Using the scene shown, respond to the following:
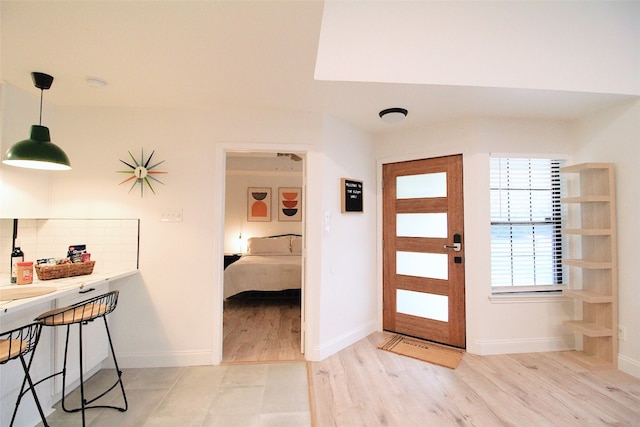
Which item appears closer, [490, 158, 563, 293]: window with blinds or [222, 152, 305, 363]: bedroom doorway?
[490, 158, 563, 293]: window with blinds

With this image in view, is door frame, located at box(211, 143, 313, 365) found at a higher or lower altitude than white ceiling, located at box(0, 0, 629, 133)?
lower

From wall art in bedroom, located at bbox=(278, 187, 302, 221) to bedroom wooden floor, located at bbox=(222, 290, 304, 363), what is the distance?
1.90m

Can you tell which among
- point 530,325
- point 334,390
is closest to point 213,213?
point 334,390

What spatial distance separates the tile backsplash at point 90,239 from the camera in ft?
7.63

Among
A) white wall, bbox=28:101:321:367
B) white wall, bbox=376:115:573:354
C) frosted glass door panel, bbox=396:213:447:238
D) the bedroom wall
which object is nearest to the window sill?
white wall, bbox=376:115:573:354

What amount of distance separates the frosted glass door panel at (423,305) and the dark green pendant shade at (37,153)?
3292 millimetres

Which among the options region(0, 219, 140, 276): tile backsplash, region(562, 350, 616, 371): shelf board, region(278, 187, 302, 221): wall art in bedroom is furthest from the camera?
region(278, 187, 302, 221): wall art in bedroom

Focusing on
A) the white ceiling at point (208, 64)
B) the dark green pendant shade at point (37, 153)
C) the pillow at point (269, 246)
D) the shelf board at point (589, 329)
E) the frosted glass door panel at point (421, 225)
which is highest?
the white ceiling at point (208, 64)

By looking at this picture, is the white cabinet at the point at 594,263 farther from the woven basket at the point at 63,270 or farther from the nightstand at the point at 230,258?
the nightstand at the point at 230,258

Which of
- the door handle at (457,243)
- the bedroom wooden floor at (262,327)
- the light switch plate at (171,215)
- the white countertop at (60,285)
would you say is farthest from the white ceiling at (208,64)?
the bedroom wooden floor at (262,327)

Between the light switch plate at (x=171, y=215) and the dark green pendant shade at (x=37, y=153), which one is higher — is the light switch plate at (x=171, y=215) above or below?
below

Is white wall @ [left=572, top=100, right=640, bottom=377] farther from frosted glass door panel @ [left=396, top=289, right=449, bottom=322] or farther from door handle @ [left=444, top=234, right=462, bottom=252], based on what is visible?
frosted glass door panel @ [left=396, top=289, right=449, bottom=322]

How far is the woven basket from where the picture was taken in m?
1.95

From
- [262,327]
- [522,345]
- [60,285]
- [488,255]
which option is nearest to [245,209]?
[262,327]
